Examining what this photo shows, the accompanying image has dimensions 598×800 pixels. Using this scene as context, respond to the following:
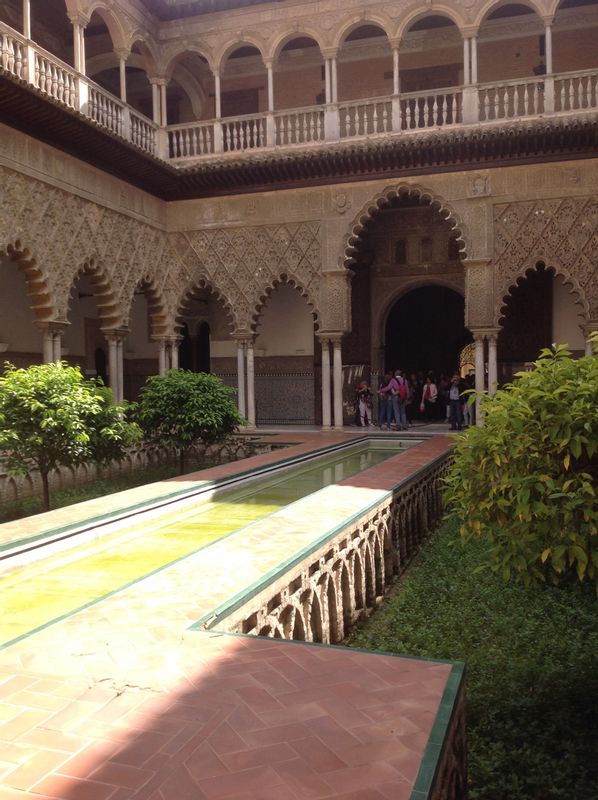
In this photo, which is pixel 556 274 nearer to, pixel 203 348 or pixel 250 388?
pixel 250 388

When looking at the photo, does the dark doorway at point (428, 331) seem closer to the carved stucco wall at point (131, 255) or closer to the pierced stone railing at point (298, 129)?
the carved stucco wall at point (131, 255)

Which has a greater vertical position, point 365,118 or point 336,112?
point 336,112

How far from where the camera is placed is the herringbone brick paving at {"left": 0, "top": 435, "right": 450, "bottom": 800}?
6.09 ft

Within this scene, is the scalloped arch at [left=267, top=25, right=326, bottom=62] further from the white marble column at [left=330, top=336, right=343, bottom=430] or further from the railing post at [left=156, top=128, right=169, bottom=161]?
the white marble column at [left=330, top=336, right=343, bottom=430]

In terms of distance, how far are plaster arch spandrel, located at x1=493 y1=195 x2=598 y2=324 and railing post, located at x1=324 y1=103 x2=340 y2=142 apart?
10.5 ft

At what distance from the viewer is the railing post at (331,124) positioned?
1327cm

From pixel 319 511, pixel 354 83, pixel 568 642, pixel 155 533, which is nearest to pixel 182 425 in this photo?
pixel 155 533

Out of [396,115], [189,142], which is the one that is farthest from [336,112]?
[189,142]

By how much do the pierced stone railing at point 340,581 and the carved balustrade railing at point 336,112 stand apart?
7.91 metres

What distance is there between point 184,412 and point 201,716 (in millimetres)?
8325

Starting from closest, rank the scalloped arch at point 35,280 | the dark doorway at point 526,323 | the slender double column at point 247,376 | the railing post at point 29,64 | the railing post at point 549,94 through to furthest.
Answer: the railing post at point 29,64 → the scalloped arch at point 35,280 → the railing post at point 549,94 → the slender double column at point 247,376 → the dark doorway at point 526,323

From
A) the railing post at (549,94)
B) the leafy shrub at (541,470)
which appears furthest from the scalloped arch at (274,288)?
the leafy shrub at (541,470)

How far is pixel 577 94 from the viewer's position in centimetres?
1288

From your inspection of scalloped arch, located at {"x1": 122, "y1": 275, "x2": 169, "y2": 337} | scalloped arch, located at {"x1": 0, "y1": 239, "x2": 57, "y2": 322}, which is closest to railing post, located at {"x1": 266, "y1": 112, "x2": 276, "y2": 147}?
scalloped arch, located at {"x1": 122, "y1": 275, "x2": 169, "y2": 337}
